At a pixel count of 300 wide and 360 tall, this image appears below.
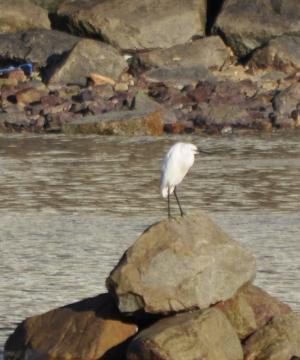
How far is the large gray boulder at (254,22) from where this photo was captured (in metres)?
29.3

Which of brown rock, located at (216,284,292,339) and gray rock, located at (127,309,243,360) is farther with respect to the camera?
brown rock, located at (216,284,292,339)

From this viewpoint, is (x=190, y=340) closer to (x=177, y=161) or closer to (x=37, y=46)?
(x=177, y=161)

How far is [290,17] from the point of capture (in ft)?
96.8

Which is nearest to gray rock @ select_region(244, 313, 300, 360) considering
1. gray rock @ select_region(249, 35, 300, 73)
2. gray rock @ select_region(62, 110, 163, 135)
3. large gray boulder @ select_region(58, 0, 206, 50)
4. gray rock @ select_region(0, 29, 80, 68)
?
gray rock @ select_region(62, 110, 163, 135)

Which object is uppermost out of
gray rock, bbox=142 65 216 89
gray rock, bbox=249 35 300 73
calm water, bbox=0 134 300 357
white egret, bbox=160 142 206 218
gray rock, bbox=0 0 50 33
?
gray rock, bbox=0 0 50 33

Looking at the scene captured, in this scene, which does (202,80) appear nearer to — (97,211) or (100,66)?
(100,66)

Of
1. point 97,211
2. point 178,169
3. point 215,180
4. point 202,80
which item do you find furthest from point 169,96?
point 178,169

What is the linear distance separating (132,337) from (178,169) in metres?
1.50

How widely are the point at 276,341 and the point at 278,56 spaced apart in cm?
2008

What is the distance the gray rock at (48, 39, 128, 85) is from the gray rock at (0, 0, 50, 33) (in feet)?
11.5

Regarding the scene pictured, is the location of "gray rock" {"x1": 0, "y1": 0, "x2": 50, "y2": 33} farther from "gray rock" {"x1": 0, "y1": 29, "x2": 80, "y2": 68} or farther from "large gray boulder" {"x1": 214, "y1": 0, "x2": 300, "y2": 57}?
"large gray boulder" {"x1": 214, "y1": 0, "x2": 300, "y2": 57}

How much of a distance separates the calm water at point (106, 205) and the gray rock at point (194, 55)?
6.80 meters

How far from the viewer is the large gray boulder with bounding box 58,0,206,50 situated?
29625mm

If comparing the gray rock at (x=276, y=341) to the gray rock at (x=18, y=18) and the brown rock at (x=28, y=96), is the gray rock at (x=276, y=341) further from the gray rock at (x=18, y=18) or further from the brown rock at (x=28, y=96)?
the gray rock at (x=18, y=18)
